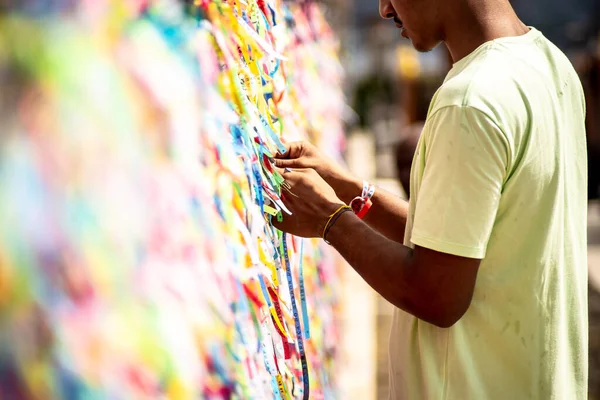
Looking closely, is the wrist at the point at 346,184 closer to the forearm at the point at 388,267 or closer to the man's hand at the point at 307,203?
the man's hand at the point at 307,203

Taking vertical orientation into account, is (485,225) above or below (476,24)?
below

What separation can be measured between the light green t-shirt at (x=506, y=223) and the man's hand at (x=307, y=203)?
158 millimetres

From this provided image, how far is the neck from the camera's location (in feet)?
4.66

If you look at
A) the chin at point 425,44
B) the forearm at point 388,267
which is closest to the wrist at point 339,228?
the forearm at point 388,267

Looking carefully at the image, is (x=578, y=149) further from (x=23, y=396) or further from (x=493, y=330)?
(x=23, y=396)

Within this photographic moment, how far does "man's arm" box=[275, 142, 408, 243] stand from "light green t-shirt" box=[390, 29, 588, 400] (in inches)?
10.6

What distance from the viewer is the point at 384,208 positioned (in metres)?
1.77

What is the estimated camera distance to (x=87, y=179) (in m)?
0.77

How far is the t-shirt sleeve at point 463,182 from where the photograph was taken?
1.25 m

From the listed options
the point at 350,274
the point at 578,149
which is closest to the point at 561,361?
the point at 578,149

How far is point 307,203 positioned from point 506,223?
0.35 metres

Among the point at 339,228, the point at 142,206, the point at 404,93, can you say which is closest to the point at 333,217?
the point at 339,228

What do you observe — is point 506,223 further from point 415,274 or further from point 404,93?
point 404,93

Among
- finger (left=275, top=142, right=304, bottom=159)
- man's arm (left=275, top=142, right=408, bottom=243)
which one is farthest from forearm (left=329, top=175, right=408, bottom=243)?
finger (left=275, top=142, right=304, bottom=159)
